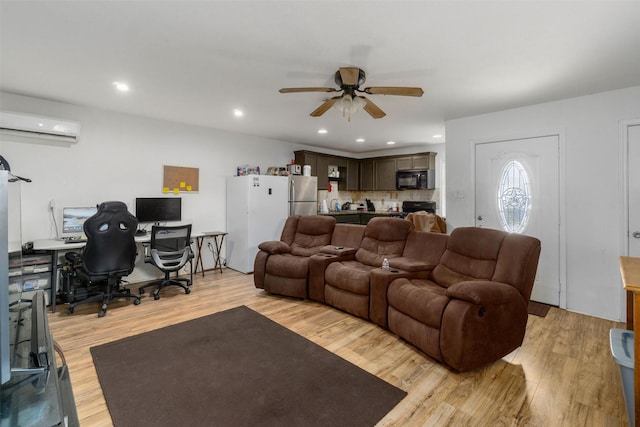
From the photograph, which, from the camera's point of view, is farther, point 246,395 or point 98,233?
point 98,233

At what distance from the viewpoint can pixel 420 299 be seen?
2432 millimetres

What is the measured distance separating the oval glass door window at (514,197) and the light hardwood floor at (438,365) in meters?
1.11

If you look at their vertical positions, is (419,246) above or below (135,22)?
below

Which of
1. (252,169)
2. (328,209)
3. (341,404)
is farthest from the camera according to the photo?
(328,209)

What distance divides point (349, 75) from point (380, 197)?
5011mm

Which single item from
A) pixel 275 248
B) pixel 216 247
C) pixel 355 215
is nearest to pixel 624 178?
pixel 275 248

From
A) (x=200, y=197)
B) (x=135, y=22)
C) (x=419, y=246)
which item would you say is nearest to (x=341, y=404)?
(x=419, y=246)

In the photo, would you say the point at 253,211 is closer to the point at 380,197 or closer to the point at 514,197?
the point at 380,197

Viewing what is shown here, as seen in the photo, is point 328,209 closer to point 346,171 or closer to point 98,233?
point 346,171

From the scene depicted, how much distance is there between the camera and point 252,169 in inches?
214

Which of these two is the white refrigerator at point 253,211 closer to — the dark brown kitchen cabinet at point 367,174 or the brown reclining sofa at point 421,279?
the brown reclining sofa at point 421,279

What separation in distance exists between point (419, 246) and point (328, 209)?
3697 millimetres

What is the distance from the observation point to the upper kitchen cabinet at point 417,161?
6098 millimetres

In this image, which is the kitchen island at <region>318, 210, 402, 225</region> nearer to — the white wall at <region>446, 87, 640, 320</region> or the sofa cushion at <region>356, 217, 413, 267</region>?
the sofa cushion at <region>356, 217, 413, 267</region>
